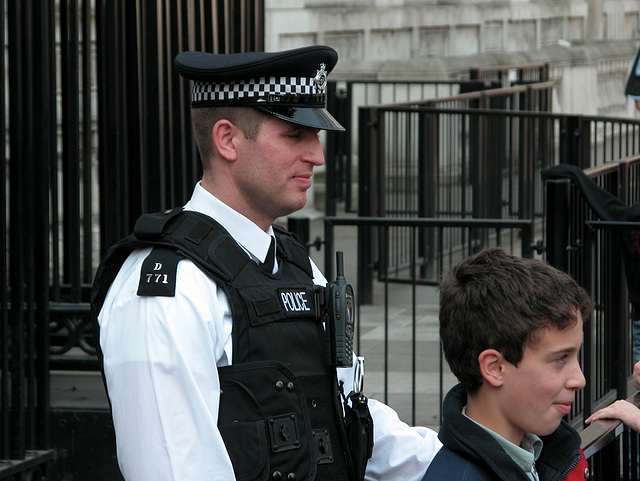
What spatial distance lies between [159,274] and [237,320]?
0.64 ft

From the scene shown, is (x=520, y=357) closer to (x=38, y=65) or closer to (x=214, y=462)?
(x=214, y=462)

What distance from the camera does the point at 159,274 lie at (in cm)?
245

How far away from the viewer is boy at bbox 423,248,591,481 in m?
2.56

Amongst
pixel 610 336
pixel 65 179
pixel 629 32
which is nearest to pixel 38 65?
pixel 65 179

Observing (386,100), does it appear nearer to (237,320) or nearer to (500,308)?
(500,308)

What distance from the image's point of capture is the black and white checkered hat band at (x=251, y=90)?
2.70 meters

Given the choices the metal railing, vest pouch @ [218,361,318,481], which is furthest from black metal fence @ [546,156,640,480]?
vest pouch @ [218,361,318,481]

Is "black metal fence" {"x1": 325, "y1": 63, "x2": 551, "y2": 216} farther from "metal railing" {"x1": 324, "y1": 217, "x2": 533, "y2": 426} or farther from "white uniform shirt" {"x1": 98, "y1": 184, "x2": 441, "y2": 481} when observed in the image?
"white uniform shirt" {"x1": 98, "y1": 184, "x2": 441, "y2": 481}

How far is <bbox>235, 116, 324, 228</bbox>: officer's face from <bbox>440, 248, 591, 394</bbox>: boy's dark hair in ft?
1.38

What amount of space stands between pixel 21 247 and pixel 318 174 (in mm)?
9847

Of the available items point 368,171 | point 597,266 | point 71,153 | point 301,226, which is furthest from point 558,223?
point 368,171

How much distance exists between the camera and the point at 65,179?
5672 mm

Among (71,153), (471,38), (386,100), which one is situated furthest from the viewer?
(471,38)

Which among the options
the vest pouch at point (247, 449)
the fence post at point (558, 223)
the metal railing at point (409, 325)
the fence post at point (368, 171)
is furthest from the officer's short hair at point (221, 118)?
the fence post at point (368, 171)
